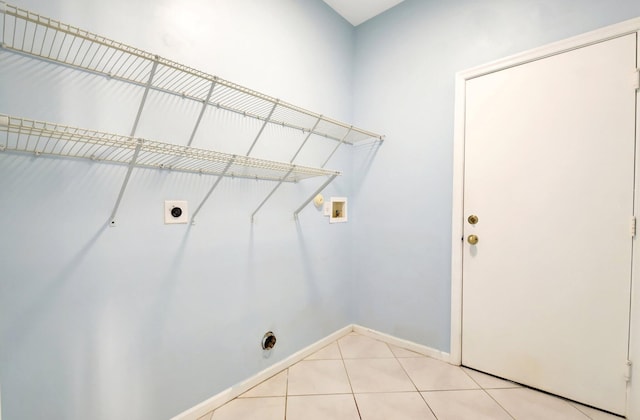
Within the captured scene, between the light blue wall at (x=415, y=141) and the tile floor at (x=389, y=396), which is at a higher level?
the light blue wall at (x=415, y=141)

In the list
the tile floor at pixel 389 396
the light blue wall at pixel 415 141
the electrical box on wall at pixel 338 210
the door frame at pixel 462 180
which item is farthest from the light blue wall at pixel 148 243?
the door frame at pixel 462 180

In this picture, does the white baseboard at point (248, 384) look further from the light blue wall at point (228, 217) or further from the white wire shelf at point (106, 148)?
the white wire shelf at point (106, 148)

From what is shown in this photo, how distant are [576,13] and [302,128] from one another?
5.26 feet

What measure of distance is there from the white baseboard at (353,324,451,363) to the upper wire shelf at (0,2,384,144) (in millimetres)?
1856

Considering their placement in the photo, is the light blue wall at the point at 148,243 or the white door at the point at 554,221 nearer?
the light blue wall at the point at 148,243

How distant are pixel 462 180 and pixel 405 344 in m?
1.27

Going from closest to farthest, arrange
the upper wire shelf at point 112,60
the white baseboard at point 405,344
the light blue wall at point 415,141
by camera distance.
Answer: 1. the upper wire shelf at point 112,60
2. the light blue wall at point 415,141
3. the white baseboard at point 405,344

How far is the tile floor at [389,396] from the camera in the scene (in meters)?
1.37

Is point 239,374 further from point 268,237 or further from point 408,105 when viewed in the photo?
point 408,105

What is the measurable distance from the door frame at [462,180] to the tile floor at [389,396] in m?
0.22

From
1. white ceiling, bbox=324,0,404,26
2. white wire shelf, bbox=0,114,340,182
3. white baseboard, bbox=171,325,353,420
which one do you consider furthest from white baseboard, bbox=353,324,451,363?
white ceiling, bbox=324,0,404,26

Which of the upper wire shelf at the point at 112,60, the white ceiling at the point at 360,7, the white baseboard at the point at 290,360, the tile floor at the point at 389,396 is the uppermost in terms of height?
the white ceiling at the point at 360,7

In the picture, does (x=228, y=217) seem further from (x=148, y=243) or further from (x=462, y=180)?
(x=462, y=180)

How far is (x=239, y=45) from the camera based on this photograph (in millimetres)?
1503
